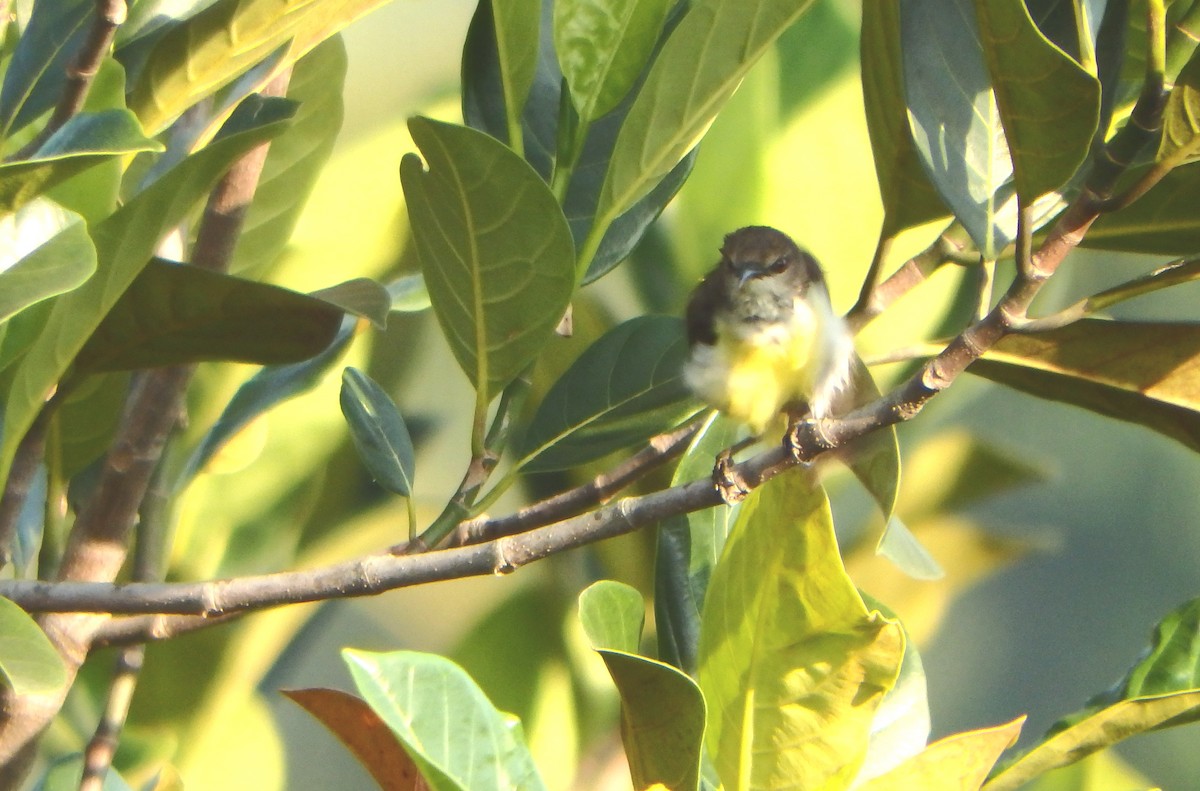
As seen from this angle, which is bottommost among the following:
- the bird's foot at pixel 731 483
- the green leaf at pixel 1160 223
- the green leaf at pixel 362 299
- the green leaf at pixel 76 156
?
the bird's foot at pixel 731 483

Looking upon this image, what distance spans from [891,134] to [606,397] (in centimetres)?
30

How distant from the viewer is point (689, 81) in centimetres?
80

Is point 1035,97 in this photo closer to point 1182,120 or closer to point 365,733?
point 1182,120

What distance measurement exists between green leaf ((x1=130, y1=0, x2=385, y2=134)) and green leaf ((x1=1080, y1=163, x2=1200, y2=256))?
60 cm

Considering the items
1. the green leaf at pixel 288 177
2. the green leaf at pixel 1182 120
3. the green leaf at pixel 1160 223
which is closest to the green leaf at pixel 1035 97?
the green leaf at pixel 1182 120

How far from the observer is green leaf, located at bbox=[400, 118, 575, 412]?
76cm

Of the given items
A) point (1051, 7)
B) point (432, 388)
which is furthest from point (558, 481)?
point (1051, 7)

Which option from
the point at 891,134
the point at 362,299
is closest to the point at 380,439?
the point at 362,299

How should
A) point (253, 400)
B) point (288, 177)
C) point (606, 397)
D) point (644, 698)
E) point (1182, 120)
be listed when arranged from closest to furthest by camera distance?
point (1182, 120), point (644, 698), point (606, 397), point (253, 400), point (288, 177)

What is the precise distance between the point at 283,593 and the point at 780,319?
0.70 m

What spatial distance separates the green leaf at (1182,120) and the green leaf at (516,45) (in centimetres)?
43

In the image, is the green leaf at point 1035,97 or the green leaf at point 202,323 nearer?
the green leaf at point 1035,97

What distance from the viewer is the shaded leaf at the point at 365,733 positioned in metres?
0.84

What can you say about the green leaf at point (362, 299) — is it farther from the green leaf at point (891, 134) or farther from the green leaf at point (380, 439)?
the green leaf at point (891, 134)
